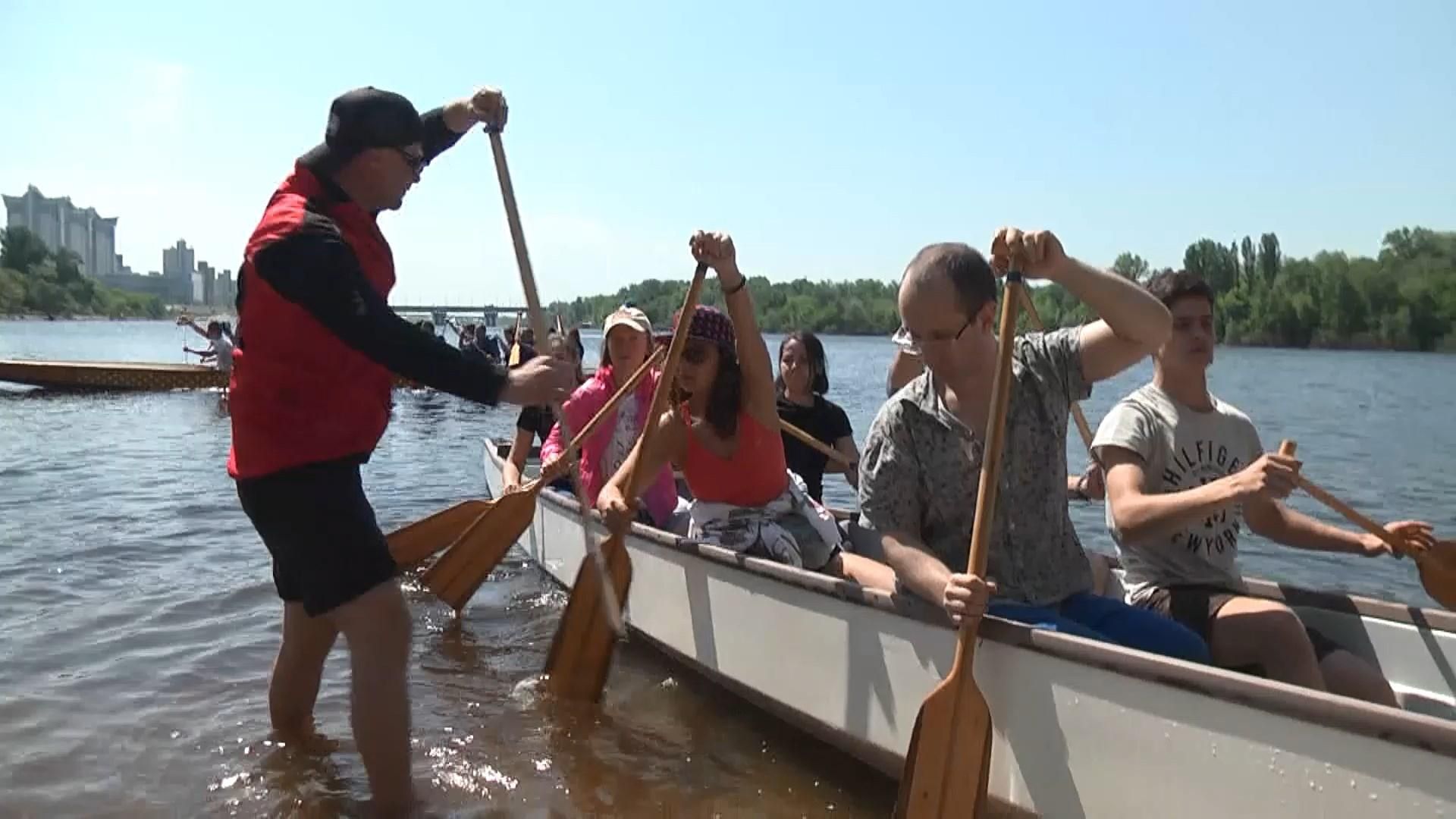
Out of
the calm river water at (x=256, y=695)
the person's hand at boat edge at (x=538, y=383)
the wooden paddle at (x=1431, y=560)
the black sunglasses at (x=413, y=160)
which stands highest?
the black sunglasses at (x=413, y=160)

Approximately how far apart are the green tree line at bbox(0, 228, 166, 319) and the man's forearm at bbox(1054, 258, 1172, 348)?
120m

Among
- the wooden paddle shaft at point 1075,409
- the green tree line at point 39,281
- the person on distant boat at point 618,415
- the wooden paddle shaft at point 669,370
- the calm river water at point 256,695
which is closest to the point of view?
the calm river water at point 256,695

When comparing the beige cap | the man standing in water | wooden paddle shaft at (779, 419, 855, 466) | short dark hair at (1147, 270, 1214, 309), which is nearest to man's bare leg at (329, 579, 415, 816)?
the man standing in water

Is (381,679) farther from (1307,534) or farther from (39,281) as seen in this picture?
(39,281)

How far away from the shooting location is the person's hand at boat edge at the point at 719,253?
4062 mm

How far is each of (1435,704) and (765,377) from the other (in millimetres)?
2437

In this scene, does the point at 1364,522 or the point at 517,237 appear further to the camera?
the point at 517,237

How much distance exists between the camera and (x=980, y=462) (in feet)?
10.2

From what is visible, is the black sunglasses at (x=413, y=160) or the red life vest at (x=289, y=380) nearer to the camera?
the red life vest at (x=289, y=380)

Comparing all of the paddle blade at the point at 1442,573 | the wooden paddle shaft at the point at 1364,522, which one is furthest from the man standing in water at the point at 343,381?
the paddle blade at the point at 1442,573

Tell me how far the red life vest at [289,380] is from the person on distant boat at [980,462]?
4.69 ft

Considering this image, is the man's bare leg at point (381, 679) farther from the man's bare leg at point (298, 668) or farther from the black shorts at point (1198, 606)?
the black shorts at point (1198, 606)

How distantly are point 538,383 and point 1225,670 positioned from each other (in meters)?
1.84

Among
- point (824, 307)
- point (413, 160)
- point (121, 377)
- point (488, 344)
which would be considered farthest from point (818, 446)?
point (824, 307)
